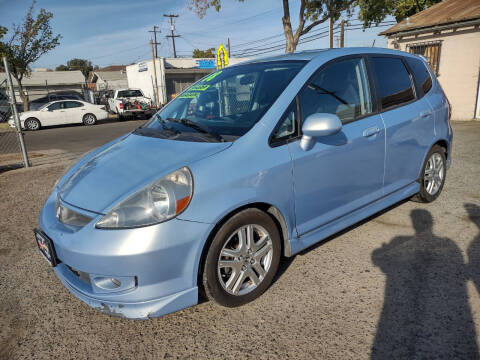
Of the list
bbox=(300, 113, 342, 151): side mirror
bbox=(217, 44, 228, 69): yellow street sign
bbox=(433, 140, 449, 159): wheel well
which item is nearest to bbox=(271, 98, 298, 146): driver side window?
bbox=(300, 113, 342, 151): side mirror

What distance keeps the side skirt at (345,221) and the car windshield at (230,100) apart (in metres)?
0.97

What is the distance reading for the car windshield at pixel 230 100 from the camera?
269 centimetres

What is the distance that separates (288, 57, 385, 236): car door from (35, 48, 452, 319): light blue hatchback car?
1cm

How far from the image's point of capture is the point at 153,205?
2098 mm

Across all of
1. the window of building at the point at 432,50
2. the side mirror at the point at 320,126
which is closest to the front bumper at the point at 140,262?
the side mirror at the point at 320,126

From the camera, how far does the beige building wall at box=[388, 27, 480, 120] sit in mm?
11578

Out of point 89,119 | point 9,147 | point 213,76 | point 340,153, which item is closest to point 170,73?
point 89,119

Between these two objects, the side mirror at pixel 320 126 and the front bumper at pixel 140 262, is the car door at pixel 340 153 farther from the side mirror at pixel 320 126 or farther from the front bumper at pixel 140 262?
the front bumper at pixel 140 262

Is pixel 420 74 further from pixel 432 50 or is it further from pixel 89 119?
pixel 89 119

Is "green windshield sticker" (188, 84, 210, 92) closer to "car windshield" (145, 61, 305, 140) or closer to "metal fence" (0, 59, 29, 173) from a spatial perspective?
"car windshield" (145, 61, 305, 140)

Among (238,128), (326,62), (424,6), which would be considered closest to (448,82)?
(424,6)

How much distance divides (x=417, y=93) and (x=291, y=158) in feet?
6.83

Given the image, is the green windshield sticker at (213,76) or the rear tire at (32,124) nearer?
the green windshield sticker at (213,76)

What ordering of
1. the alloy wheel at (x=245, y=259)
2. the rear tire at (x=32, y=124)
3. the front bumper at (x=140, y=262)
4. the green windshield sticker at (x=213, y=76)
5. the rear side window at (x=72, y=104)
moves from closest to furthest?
the front bumper at (x=140, y=262) → the alloy wheel at (x=245, y=259) → the green windshield sticker at (x=213, y=76) → the rear tire at (x=32, y=124) → the rear side window at (x=72, y=104)
